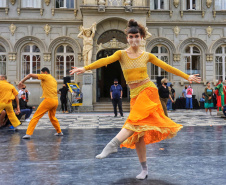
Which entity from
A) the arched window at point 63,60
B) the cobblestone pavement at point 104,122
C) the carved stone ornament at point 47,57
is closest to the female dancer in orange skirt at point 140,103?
the cobblestone pavement at point 104,122

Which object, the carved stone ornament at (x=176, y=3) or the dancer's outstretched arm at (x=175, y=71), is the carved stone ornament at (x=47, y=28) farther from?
the dancer's outstretched arm at (x=175, y=71)

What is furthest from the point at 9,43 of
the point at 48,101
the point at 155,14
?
the point at 48,101

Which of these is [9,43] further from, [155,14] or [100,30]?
[155,14]

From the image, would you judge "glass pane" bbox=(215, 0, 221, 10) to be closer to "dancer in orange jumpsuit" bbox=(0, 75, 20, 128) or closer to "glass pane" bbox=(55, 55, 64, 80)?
"glass pane" bbox=(55, 55, 64, 80)

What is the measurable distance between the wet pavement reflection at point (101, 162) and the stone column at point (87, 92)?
11386 mm

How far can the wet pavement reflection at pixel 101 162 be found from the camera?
14.0ft

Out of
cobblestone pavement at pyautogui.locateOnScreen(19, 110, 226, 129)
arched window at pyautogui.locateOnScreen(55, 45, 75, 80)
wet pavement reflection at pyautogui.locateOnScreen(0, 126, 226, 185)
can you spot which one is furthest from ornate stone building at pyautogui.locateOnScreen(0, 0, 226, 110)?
wet pavement reflection at pyautogui.locateOnScreen(0, 126, 226, 185)

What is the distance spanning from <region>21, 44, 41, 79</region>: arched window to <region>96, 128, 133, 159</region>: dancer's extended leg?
1861 cm

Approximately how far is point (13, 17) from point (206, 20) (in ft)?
45.4

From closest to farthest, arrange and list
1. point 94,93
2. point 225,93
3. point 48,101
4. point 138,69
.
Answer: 1. point 138,69
2. point 48,101
3. point 225,93
4. point 94,93

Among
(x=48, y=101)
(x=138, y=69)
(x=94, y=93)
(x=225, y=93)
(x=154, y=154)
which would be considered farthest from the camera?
(x=94, y=93)

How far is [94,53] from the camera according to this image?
21062mm

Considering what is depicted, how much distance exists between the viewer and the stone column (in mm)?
19875

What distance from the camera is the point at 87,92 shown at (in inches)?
789
